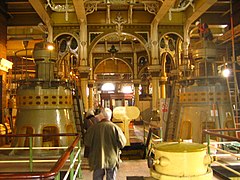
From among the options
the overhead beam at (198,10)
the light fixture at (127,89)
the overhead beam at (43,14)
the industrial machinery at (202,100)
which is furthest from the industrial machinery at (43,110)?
the light fixture at (127,89)

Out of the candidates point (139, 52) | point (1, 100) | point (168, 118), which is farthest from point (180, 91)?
point (139, 52)

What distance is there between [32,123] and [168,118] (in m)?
4.33

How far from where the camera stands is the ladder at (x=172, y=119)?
347 inches

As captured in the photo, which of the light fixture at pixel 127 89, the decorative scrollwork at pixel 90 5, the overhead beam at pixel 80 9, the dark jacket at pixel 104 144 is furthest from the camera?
the light fixture at pixel 127 89

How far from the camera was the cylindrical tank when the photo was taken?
269 cm

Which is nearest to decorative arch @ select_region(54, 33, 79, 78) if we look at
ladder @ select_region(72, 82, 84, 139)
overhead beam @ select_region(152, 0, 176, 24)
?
ladder @ select_region(72, 82, 84, 139)

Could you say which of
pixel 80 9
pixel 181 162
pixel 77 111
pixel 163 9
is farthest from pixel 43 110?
pixel 181 162

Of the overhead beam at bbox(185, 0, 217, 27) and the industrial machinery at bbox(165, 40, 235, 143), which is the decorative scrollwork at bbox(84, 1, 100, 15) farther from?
the industrial machinery at bbox(165, 40, 235, 143)

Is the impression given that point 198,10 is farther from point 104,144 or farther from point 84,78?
point 104,144

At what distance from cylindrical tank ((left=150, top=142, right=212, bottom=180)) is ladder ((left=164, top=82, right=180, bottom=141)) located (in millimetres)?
5882

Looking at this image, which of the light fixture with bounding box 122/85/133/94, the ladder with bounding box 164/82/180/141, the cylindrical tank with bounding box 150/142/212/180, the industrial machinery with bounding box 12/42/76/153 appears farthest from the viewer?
the light fixture with bounding box 122/85/133/94

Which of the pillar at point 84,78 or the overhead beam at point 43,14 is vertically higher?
the overhead beam at point 43,14

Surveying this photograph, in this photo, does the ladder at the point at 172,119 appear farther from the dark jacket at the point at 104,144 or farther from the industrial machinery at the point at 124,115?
the dark jacket at the point at 104,144

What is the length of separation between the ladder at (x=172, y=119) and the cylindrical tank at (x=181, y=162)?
5.88 meters
